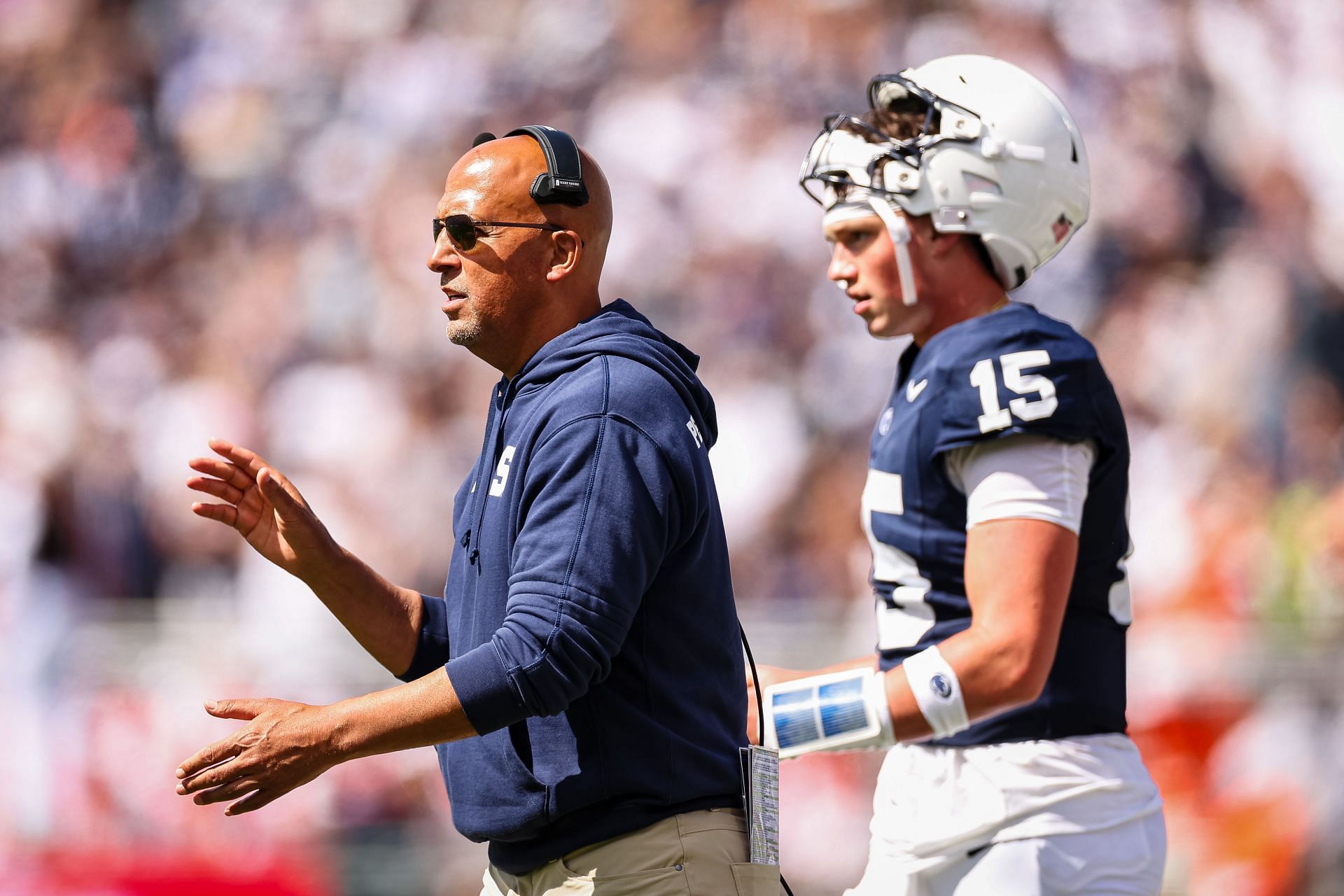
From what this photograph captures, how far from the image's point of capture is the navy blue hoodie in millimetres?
2703

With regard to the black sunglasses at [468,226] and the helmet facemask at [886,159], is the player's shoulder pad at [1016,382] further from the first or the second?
the black sunglasses at [468,226]

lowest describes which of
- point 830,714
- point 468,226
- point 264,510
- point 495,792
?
point 495,792

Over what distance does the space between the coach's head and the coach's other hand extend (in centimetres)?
97

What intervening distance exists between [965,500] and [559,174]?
117 cm

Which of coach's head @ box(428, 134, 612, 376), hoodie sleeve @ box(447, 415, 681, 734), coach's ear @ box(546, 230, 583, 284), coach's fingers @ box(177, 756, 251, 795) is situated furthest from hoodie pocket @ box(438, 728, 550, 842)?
coach's ear @ box(546, 230, 583, 284)

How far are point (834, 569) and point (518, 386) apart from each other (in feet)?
15.0

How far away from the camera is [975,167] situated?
281 centimetres

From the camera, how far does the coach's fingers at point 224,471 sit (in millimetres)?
3227

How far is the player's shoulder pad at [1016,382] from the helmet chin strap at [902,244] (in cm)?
18

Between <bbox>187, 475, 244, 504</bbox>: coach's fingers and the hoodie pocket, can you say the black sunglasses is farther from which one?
the hoodie pocket

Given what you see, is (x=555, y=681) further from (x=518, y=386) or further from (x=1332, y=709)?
(x=1332, y=709)

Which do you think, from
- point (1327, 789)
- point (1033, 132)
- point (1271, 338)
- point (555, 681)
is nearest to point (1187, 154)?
point (1271, 338)

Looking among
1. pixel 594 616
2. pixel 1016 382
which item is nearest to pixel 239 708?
pixel 594 616

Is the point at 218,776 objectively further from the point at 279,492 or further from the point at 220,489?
the point at 220,489
